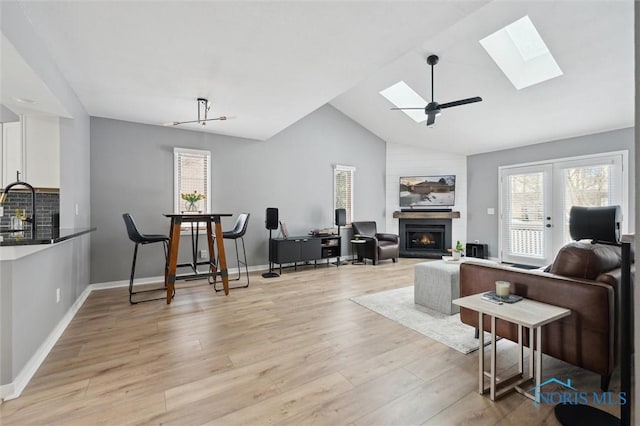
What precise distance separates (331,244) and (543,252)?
13.4 feet

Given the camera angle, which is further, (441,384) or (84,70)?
(84,70)

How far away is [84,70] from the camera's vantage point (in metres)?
2.85

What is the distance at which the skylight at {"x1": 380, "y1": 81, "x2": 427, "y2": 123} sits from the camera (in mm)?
Answer: 5426

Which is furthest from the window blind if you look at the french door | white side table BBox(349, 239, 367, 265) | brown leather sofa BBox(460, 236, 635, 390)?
brown leather sofa BBox(460, 236, 635, 390)

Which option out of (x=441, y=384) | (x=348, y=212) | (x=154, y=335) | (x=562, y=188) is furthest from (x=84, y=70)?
(x=562, y=188)

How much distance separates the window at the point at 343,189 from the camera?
653cm

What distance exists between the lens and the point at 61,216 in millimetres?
3098

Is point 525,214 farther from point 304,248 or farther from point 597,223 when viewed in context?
point 304,248

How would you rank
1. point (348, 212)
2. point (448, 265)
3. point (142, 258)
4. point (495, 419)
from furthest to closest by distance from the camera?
point (348, 212) < point (142, 258) < point (448, 265) < point (495, 419)

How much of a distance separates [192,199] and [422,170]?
17.3ft

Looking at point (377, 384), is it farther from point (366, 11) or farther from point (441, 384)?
point (366, 11)

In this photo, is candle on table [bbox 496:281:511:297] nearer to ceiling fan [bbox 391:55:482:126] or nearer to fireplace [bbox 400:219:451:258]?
ceiling fan [bbox 391:55:482:126]

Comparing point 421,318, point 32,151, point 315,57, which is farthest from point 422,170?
point 32,151

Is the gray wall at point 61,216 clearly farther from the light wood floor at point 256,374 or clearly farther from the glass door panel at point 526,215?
the glass door panel at point 526,215
